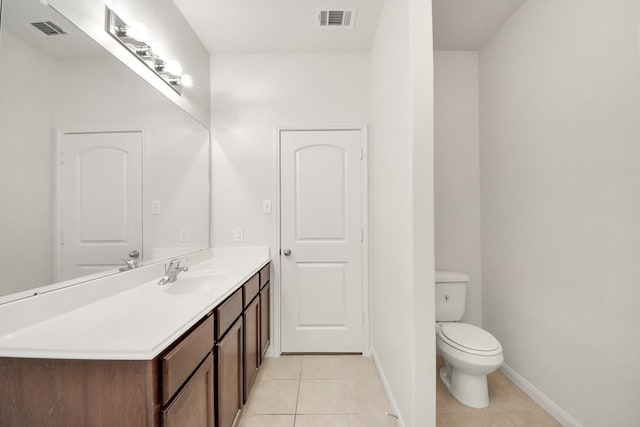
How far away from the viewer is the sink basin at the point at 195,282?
5.12 feet

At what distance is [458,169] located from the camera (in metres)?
2.28

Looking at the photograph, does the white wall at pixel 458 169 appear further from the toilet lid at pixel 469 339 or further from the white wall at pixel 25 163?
the white wall at pixel 25 163

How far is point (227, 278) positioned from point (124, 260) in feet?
1.76

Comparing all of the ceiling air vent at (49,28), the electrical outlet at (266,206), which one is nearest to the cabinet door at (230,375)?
the electrical outlet at (266,206)

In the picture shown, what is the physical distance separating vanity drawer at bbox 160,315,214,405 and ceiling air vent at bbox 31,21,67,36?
4.24 feet

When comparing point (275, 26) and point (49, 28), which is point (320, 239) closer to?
point (275, 26)

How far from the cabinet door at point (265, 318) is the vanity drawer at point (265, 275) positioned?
0.13 ft

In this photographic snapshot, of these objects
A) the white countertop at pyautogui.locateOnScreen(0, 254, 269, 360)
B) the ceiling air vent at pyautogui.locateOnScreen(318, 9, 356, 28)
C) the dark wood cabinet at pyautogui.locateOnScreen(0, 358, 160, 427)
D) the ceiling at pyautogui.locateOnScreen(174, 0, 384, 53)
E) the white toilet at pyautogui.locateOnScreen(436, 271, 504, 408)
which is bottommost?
the white toilet at pyautogui.locateOnScreen(436, 271, 504, 408)

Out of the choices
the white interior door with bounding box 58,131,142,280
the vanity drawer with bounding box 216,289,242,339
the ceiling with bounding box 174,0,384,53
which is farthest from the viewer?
the ceiling with bounding box 174,0,384,53

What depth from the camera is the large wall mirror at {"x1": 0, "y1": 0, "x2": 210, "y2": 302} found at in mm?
895

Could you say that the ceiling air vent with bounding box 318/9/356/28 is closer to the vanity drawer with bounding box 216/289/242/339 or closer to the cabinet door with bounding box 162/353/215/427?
the vanity drawer with bounding box 216/289/242/339

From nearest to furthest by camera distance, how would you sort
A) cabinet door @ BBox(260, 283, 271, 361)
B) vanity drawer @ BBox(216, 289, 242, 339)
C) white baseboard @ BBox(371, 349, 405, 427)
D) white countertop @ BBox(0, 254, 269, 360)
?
white countertop @ BBox(0, 254, 269, 360), vanity drawer @ BBox(216, 289, 242, 339), white baseboard @ BBox(371, 349, 405, 427), cabinet door @ BBox(260, 283, 271, 361)

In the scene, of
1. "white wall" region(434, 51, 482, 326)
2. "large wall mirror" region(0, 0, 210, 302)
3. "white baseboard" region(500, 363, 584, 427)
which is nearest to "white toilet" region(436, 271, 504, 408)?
"white baseboard" region(500, 363, 584, 427)

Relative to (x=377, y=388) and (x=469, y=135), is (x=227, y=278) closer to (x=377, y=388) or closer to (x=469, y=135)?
(x=377, y=388)
